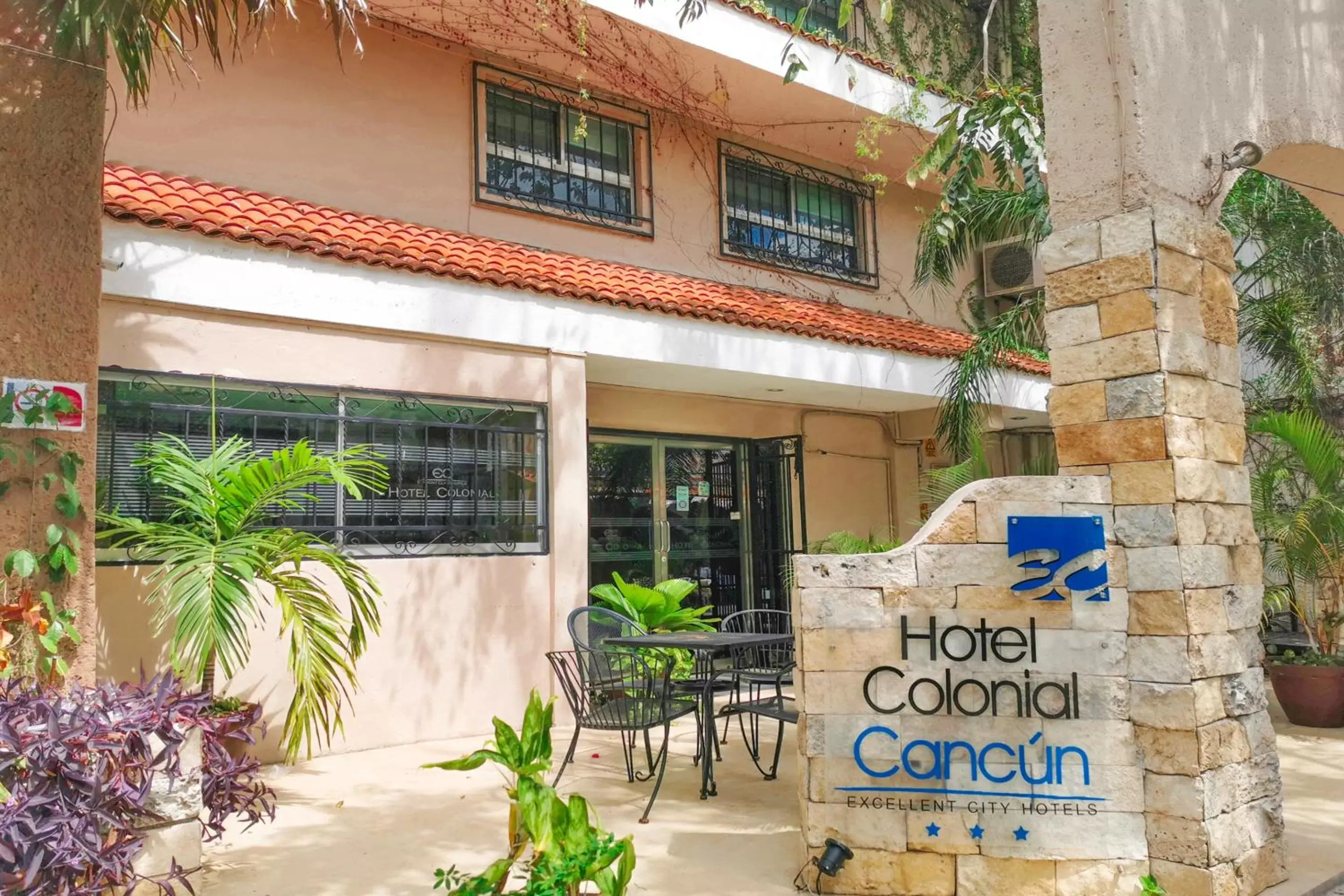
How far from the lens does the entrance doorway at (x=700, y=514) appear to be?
364 inches

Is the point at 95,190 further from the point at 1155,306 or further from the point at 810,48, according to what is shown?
the point at 810,48

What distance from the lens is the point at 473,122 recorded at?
8531 mm

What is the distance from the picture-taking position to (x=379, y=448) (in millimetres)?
6750

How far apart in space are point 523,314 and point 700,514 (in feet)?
11.4

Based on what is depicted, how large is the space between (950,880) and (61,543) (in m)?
3.94

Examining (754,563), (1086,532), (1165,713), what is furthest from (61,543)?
(754,563)

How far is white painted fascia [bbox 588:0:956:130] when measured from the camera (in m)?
8.35

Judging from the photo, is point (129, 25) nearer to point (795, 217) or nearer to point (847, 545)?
point (847, 545)

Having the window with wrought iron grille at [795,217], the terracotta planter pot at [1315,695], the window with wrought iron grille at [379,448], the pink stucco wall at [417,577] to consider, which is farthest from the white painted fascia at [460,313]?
the terracotta planter pot at [1315,695]

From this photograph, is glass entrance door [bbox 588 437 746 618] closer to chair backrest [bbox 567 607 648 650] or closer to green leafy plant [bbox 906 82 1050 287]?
chair backrest [bbox 567 607 648 650]

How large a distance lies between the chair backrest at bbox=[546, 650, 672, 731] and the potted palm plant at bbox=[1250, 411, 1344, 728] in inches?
188

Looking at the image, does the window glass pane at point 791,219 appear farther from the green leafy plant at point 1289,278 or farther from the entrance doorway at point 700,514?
the green leafy plant at point 1289,278

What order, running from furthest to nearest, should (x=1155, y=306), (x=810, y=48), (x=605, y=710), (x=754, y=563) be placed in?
1. (x=754, y=563)
2. (x=810, y=48)
3. (x=605, y=710)
4. (x=1155, y=306)

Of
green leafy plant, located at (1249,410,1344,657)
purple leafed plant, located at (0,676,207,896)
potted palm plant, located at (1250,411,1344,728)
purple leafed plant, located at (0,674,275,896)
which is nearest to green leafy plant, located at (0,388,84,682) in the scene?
purple leafed plant, located at (0,674,275,896)
